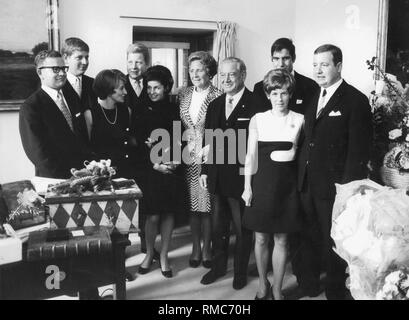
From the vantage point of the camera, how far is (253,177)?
118 inches

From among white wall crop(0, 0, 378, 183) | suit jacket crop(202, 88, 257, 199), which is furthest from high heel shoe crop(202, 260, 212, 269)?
white wall crop(0, 0, 378, 183)

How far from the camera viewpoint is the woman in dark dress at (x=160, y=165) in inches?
137

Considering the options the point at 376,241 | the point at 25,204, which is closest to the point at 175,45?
the point at 25,204

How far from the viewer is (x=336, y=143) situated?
280cm

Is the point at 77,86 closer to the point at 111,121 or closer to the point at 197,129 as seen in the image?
the point at 111,121

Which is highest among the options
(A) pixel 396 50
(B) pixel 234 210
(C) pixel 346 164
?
(A) pixel 396 50

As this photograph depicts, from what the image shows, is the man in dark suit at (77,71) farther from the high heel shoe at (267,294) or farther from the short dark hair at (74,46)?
the high heel shoe at (267,294)

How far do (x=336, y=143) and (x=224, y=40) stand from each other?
9.43 ft

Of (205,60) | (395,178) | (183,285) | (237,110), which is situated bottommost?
(183,285)

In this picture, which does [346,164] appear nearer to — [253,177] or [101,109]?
[253,177]

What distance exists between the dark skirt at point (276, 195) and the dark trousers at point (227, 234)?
0.40 m

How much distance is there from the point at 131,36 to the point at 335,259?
3.16m

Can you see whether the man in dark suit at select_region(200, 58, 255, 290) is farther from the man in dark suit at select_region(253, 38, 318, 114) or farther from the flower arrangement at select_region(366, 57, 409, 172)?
the flower arrangement at select_region(366, 57, 409, 172)
